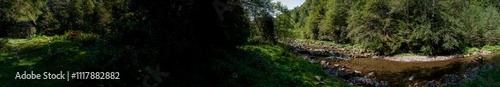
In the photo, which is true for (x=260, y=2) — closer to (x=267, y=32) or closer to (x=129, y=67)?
(x=267, y=32)

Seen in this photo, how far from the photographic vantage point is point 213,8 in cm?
1021

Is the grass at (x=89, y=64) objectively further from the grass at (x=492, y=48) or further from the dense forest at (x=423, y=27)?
the grass at (x=492, y=48)

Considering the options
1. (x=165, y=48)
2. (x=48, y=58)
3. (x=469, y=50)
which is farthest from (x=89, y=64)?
(x=469, y=50)

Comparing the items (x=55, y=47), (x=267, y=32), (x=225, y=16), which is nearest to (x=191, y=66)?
(x=225, y=16)

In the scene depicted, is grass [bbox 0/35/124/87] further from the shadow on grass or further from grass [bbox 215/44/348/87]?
grass [bbox 215/44/348/87]

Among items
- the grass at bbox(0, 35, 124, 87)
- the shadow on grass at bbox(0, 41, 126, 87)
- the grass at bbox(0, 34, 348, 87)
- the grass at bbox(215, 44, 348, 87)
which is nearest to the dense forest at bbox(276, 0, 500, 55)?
the grass at bbox(215, 44, 348, 87)

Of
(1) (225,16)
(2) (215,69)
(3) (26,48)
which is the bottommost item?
(2) (215,69)

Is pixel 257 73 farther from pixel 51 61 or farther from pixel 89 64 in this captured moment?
pixel 51 61

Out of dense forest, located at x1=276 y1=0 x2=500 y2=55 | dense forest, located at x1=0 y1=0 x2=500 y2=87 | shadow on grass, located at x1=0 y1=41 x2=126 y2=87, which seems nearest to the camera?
shadow on grass, located at x1=0 y1=41 x2=126 y2=87

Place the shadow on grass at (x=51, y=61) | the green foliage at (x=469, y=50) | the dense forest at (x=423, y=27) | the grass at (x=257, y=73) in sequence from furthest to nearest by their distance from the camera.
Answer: the green foliage at (x=469, y=50) → the dense forest at (x=423, y=27) → the grass at (x=257, y=73) → the shadow on grass at (x=51, y=61)

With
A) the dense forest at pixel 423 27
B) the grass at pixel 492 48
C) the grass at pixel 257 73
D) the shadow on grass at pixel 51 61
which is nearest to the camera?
the shadow on grass at pixel 51 61

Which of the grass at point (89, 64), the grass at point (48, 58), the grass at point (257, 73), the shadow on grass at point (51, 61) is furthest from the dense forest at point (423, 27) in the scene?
the shadow on grass at point (51, 61)

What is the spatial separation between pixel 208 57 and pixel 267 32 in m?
9.11

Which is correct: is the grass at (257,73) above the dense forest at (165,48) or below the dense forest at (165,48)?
below
